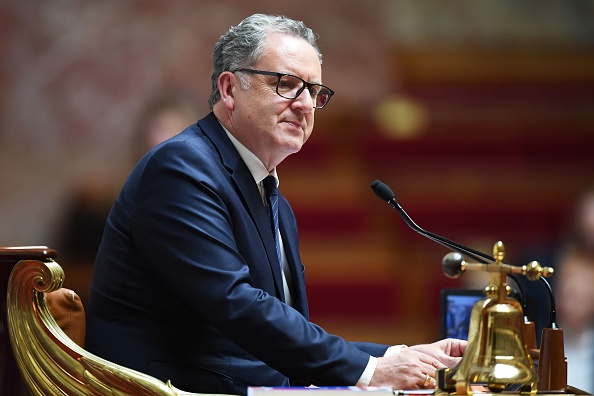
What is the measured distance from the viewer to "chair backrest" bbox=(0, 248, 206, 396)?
1562 millimetres

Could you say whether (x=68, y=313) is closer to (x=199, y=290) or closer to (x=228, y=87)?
(x=199, y=290)

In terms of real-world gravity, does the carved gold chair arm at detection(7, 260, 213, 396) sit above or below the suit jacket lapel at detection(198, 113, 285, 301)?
below

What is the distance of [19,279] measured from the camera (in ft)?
5.14

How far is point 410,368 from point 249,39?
819 mm

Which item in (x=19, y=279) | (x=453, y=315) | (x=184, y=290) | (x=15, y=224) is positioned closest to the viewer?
(x=19, y=279)

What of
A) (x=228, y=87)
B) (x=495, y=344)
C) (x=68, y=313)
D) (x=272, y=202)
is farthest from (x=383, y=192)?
(x=68, y=313)

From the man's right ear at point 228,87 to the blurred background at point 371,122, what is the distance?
264 cm

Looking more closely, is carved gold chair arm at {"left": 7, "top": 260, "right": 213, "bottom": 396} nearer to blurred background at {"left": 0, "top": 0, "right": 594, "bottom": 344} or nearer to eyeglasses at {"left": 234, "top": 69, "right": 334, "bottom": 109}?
eyeglasses at {"left": 234, "top": 69, "right": 334, "bottom": 109}

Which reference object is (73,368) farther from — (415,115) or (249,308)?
(415,115)

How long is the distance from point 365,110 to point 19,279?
11.9ft

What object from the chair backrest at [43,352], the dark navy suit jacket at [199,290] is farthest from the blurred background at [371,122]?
the chair backrest at [43,352]

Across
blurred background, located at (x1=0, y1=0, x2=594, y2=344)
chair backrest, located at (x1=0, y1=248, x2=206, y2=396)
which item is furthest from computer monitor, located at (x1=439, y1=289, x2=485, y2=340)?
blurred background, located at (x1=0, y1=0, x2=594, y2=344)

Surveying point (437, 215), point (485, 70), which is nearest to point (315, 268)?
point (437, 215)

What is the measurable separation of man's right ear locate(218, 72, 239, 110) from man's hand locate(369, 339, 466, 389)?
698 millimetres
